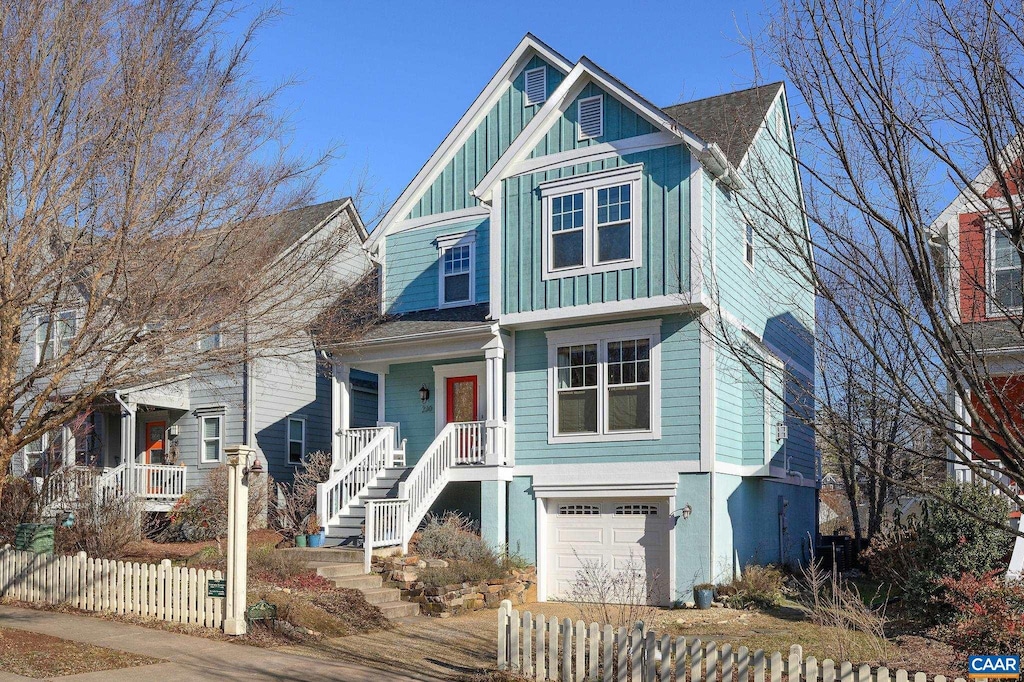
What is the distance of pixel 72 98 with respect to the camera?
10453 mm

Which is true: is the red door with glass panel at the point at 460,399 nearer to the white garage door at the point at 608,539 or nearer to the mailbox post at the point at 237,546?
the white garage door at the point at 608,539

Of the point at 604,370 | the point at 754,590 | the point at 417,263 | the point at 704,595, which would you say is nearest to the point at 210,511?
the point at 417,263

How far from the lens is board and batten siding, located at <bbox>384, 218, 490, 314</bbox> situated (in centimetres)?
2059

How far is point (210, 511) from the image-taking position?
22.0 meters

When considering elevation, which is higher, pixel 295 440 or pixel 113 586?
pixel 295 440

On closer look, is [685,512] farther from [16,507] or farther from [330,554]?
[16,507]

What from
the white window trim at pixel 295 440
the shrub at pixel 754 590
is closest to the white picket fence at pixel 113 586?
the shrub at pixel 754 590

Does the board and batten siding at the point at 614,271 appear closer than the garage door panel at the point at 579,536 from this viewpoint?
Yes

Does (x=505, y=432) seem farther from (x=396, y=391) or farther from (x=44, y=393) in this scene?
(x=44, y=393)

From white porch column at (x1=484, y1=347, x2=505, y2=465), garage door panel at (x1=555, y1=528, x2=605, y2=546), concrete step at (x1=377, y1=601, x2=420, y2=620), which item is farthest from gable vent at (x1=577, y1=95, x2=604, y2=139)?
concrete step at (x1=377, y1=601, x2=420, y2=620)

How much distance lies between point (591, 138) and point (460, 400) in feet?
19.5

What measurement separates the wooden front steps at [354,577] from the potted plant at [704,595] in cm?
443

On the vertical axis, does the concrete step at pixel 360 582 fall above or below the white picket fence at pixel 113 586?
below

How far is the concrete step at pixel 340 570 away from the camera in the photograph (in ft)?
50.6
